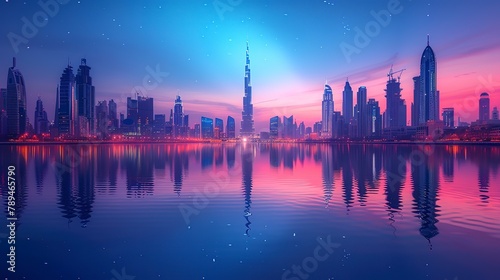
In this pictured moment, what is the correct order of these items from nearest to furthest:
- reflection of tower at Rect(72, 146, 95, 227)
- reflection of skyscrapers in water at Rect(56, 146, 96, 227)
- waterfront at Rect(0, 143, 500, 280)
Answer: waterfront at Rect(0, 143, 500, 280)
reflection of tower at Rect(72, 146, 95, 227)
reflection of skyscrapers in water at Rect(56, 146, 96, 227)

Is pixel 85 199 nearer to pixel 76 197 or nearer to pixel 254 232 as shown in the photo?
pixel 76 197

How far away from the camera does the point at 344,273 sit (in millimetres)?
13250

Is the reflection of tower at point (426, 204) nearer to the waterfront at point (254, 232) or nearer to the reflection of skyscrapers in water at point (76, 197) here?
the waterfront at point (254, 232)

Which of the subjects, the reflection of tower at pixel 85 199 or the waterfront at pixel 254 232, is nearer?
the waterfront at pixel 254 232

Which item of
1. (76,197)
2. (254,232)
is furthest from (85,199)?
(254,232)

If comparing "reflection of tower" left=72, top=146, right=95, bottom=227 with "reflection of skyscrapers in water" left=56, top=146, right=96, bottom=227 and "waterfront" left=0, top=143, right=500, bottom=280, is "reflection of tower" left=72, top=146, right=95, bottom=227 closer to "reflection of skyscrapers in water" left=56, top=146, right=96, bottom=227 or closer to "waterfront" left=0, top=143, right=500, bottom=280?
"reflection of skyscrapers in water" left=56, top=146, right=96, bottom=227

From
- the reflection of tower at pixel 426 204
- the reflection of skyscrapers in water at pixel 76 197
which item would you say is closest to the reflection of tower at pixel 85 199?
the reflection of skyscrapers in water at pixel 76 197

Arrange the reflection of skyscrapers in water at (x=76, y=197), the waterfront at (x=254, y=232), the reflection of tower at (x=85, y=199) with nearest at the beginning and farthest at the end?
the waterfront at (x=254, y=232) < the reflection of tower at (x=85, y=199) < the reflection of skyscrapers in water at (x=76, y=197)

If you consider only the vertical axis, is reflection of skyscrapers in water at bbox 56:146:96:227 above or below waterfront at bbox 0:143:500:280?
above

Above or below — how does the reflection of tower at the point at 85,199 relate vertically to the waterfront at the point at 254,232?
above

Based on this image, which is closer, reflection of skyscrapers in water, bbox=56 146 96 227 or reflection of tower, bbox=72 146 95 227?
reflection of tower, bbox=72 146 95 227

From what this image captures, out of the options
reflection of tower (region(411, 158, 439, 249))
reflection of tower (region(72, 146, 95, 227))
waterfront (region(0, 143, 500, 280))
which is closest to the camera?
waterfront (region(0, 143, 500, 280))

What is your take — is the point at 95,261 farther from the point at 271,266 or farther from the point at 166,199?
the point at 166,199

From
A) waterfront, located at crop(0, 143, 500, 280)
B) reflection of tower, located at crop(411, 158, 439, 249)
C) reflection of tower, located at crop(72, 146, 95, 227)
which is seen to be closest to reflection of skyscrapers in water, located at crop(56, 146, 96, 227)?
reflection of tower, located at crop(72, 146, 95, 227)
